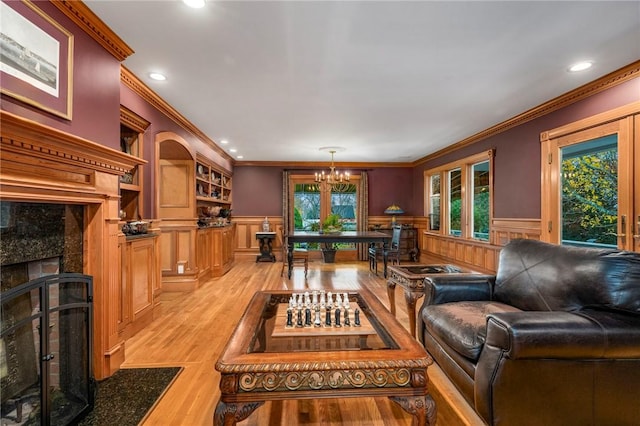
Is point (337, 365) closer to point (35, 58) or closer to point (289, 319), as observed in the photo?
point (289, 319)

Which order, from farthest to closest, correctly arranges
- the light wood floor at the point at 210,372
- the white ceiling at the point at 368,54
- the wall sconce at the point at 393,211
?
1. the wall sconce at the point at 393,211
2. the white ceiling at the point at 368,54
3. the light wood floor at the point at 210,372

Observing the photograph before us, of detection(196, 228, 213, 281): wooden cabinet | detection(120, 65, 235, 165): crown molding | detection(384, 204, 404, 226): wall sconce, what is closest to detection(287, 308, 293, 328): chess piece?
detection(120, 65, 235, 165): crown molding

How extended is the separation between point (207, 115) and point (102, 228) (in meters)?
2.42

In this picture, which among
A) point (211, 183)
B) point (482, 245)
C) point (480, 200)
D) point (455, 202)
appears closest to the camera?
point (482, 245)

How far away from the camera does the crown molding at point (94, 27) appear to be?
1.83 metres

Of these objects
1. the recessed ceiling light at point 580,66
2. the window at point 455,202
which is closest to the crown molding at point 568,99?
the recessed ceiling light at point 580,66

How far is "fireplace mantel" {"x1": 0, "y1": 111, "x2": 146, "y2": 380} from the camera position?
1.43 metres

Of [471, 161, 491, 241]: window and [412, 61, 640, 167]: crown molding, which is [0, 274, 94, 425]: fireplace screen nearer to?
[412, 61, 640, 167]: crown molding

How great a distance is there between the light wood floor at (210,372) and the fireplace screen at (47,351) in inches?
19.3

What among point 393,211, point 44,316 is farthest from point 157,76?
point 393,211

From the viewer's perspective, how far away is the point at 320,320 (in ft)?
5.70

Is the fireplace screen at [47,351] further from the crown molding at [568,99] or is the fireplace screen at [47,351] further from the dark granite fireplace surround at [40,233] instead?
the crown molding at [568,99]

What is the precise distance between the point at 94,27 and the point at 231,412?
2.53m

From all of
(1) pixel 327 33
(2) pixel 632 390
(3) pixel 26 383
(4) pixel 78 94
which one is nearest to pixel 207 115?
(4) pixel 78 94
